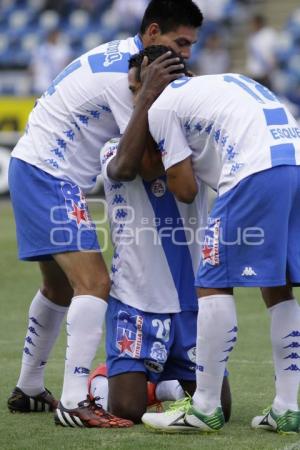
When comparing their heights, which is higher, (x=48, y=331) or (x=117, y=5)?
(x=117, y=5)

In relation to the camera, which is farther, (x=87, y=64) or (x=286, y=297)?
(x=87, y=64)

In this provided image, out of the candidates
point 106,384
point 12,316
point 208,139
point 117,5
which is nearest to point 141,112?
point 208,139

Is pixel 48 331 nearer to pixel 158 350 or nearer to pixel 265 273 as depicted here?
pixel 158 350

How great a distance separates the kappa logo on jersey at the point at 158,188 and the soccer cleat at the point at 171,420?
3.42 feet

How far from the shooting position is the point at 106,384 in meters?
5.75

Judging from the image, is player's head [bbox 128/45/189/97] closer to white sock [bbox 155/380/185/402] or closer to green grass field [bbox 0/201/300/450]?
white sock [bbox 155/380/185/402]

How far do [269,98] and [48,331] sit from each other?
168 cm

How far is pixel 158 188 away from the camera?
18.5 ft

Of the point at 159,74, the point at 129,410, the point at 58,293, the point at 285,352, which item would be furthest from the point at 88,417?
the point at 159,74

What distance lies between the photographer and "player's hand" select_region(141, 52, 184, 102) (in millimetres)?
5215

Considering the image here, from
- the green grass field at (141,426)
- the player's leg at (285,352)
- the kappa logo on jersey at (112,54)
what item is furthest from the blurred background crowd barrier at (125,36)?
the player's leg at (285,352)

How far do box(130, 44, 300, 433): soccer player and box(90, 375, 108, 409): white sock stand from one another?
515 mm

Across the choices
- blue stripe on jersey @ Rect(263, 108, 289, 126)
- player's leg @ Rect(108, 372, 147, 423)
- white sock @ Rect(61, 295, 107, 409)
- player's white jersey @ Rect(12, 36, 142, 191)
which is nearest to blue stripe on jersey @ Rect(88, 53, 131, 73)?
player's white jersey @ Rect(12, 36, 142, 191)

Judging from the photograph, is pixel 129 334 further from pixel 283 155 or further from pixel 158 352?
pixel 283 155
